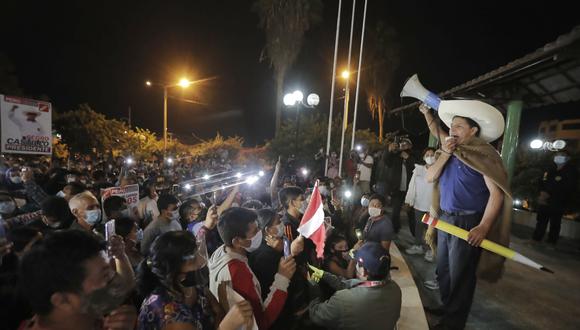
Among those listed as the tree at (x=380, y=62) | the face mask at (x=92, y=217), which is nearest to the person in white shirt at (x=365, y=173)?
the face mask at (x=92, y=217)

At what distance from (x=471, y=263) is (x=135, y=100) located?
41657mm

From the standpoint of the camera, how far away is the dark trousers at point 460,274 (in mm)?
3168

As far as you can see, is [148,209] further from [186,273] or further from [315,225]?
[186,273]

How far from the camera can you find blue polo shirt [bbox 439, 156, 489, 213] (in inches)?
122

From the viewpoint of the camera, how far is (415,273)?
538 cm

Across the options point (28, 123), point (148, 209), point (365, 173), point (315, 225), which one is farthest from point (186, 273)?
point (365, 173)

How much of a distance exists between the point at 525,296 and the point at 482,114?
318 cm

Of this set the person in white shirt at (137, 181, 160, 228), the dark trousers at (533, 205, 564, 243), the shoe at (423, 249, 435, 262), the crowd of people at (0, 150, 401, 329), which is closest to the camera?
the crowd of people at (0, 150, 401, 329)

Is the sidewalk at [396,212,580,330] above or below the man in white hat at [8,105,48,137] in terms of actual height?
below

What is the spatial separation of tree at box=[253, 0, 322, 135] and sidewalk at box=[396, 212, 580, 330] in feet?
49.7

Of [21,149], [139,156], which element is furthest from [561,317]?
[139,156]

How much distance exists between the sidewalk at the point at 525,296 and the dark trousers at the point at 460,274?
2.17 feet

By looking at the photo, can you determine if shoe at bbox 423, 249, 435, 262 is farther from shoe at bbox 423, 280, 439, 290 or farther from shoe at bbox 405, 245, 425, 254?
shoe at bbox 423, 280, 439, 290


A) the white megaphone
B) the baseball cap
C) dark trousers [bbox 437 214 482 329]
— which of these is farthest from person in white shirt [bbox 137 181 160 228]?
the white megaphone
